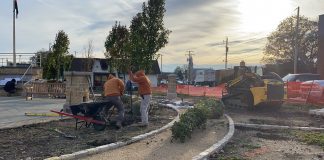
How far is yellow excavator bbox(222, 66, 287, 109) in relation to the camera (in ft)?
57.3

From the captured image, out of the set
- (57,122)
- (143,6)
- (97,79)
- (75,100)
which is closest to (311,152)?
(57,122)

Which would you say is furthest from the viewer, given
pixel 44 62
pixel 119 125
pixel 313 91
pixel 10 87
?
pixel 44 62

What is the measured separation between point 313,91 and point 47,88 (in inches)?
670

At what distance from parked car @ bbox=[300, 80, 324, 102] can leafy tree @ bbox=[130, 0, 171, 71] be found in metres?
8.83

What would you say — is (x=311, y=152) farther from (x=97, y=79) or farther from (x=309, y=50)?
(x=309, y=50)

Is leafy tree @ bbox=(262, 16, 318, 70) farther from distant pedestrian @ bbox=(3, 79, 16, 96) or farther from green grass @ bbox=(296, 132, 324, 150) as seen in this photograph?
green grass @ bbox=(296, 132, 324, 150)

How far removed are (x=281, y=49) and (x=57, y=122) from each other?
5910cm

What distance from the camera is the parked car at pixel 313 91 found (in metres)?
21.1

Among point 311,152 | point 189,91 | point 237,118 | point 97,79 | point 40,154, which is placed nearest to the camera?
point 40,154

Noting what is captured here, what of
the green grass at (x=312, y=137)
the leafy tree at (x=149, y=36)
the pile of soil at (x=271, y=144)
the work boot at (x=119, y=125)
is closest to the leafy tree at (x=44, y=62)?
the leafy tree at (x=149, y=36)

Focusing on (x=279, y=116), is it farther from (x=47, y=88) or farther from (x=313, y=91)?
(x=47, y=88)

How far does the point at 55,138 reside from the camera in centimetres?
1004

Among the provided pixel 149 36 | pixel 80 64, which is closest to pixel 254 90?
pixel 149 36

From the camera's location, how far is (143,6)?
18.2 meters
